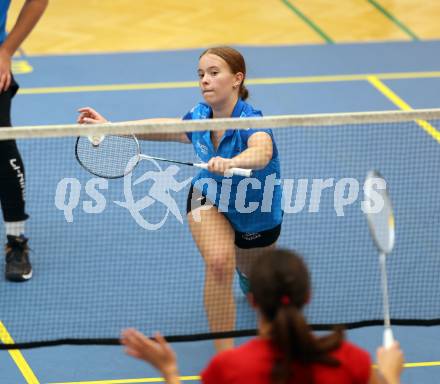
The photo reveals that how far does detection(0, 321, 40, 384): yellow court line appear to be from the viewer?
17.5 feet

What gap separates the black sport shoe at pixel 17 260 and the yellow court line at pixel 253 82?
314 centimetres

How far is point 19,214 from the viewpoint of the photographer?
636 centimetres

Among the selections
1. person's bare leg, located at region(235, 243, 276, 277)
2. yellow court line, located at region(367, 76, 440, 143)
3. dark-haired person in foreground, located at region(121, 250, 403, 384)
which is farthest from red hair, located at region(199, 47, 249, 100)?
yellow court line, located at region(367, 76, 440, 143)

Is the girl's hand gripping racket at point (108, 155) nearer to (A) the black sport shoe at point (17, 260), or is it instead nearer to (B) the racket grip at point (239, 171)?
(B) the racket grip at point (239, 171)

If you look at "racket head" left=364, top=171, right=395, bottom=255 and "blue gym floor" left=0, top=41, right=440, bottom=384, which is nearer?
"racket head" left=364, top=171, right=395, bottom=255

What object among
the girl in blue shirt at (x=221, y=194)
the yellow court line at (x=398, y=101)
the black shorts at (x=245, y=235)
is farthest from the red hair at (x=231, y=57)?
the yellow court line at (x=398, y=101)

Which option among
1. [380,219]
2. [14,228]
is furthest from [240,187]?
[14,228]

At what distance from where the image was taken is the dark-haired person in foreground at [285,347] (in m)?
→ 3.01

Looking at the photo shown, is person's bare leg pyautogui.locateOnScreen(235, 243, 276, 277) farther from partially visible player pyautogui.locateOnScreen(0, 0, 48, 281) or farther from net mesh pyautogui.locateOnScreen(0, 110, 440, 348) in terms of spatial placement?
partially visible player pyautogui.locateOnScreen(0, 0, 48, 281)

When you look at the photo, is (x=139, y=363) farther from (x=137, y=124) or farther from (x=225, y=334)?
(x=137, y=124)

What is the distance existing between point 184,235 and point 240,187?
4.95ft

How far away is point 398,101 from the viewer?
9148 millimetres

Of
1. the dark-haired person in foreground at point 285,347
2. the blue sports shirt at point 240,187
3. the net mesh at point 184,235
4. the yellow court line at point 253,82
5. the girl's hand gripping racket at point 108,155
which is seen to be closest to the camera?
the dark-haired person in foreground at point 285,347

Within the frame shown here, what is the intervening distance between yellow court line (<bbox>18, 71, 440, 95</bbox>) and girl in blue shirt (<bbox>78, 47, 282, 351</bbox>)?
410cm
